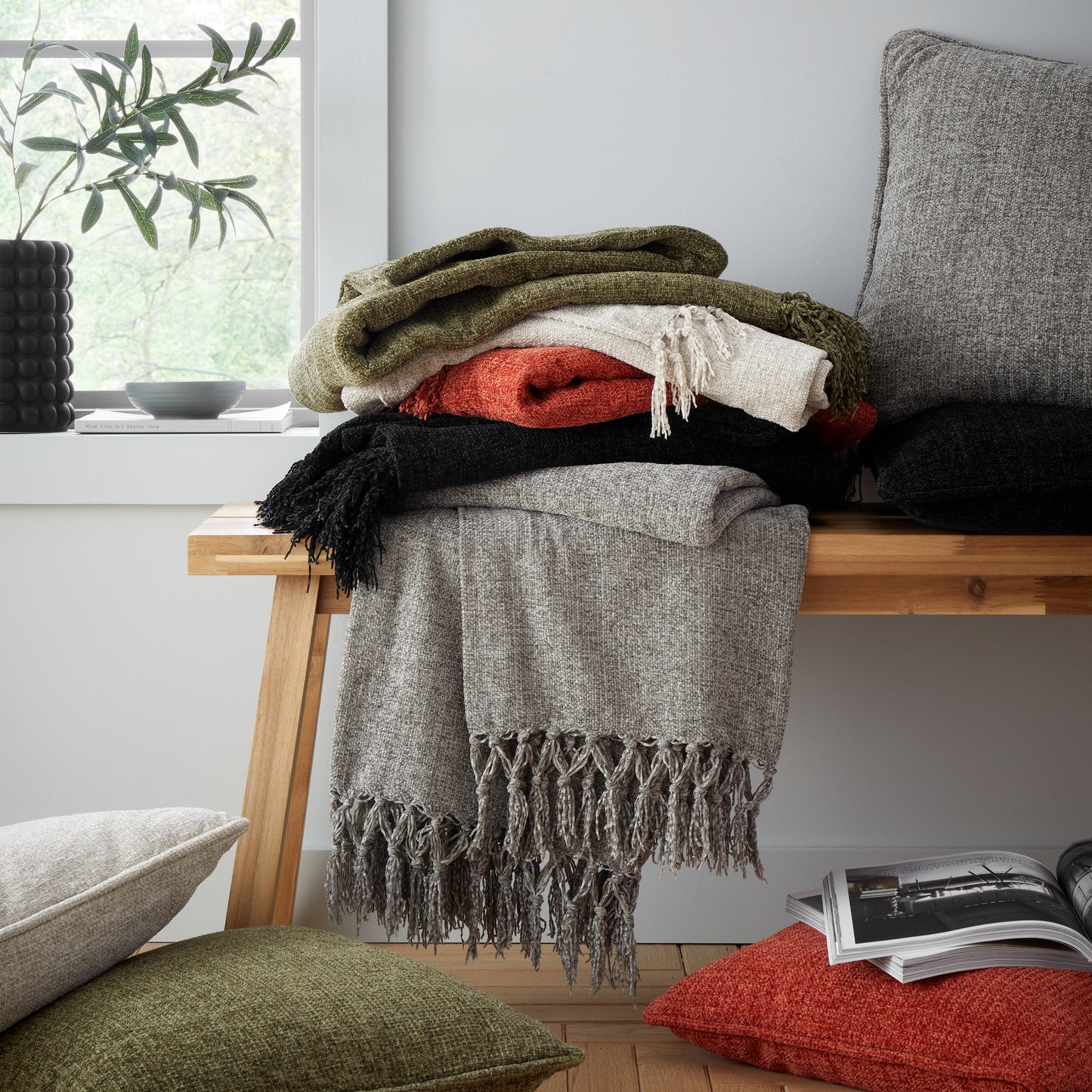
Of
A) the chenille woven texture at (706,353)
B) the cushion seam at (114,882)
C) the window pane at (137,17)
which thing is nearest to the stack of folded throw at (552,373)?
the chenille woven texture at (706,353)

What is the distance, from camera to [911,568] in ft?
3.21

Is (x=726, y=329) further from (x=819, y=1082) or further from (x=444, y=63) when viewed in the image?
(x=819, y=1082)

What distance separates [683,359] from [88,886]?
2.19 ft

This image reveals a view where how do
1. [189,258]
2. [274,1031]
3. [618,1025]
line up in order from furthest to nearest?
[189,258] < [618,1025] < [274,1031]

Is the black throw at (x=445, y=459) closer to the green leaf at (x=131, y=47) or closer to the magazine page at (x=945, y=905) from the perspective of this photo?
the magazine page at (x=945, y=905)

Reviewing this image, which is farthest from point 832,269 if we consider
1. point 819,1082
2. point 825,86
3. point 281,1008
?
point 281,1008

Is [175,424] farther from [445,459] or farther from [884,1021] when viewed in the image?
[884,1021]

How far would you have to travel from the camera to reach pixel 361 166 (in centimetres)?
136

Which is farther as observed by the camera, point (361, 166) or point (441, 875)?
point (361, 166)

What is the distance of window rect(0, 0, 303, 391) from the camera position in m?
1.49

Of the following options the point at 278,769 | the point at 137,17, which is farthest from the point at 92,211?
the point at 278,769

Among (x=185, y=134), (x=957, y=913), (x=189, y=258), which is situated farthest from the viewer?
(x=189, y=258)

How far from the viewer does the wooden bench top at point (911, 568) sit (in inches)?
38.5

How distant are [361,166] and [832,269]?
24.9 inches
